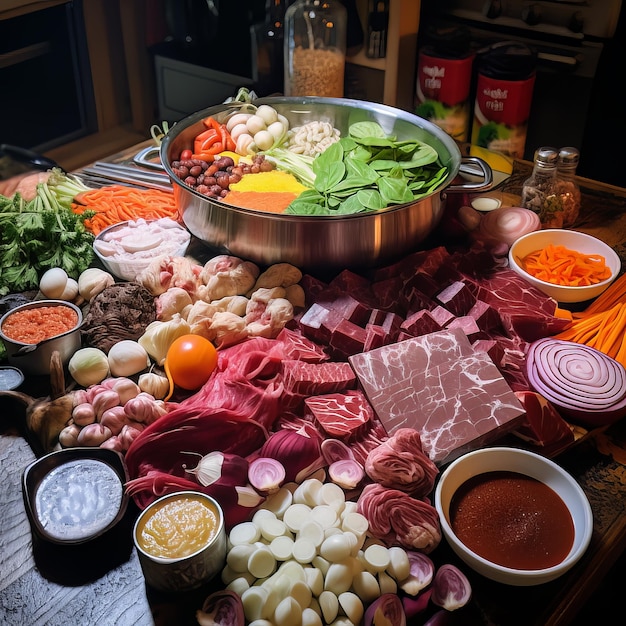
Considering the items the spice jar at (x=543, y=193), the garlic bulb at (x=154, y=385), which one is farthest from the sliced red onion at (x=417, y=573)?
the spice jar at (x=543, y=193)

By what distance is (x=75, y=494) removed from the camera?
4.75 ft

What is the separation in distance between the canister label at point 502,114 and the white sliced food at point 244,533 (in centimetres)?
208

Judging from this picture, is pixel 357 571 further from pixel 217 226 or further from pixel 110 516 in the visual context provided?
pixel 217 226

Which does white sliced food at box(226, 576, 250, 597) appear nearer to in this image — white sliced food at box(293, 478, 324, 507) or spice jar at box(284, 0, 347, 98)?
white sliced food at box(293, 478, 324, 507)

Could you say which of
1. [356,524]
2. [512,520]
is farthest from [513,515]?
[356,524]

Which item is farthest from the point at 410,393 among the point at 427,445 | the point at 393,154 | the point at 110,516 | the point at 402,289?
the point at 393,154

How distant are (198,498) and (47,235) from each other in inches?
44.7

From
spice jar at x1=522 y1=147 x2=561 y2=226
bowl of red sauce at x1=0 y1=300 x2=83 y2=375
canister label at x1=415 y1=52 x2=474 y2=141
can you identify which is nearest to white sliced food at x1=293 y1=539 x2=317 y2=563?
bowl of red sauce at x1=0 y1=300 x2=83 y2=375

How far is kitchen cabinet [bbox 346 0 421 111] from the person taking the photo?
291cm

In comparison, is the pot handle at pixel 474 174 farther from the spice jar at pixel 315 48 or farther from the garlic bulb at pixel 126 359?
the garlic bulb at pixel 126 359

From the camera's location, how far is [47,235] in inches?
84.0

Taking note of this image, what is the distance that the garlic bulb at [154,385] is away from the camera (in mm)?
1703

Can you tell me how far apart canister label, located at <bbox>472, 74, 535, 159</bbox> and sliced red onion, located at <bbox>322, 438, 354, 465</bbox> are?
1810 millimetres

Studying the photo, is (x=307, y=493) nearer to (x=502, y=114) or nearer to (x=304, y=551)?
(x=304, y=551)
